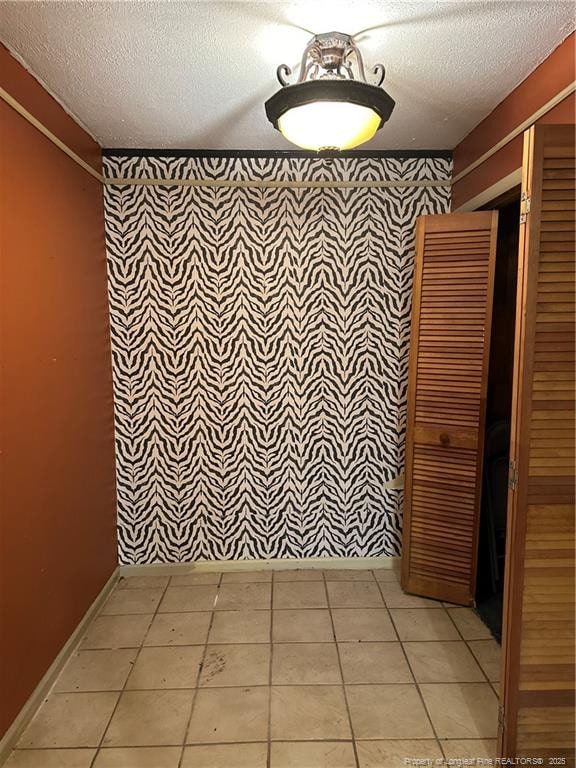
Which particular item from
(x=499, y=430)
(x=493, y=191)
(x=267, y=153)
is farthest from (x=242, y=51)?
(x=499, y=430)

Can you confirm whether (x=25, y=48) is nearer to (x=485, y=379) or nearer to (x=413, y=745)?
(x=485, y=379)

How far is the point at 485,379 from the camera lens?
2316 mm

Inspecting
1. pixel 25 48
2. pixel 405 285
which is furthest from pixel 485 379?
pixel 25 48

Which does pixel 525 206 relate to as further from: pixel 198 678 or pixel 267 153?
pixel 198 678

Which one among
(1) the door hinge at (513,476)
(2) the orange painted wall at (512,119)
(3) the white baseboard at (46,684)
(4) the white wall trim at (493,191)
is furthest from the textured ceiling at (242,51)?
(3) the white baseboard at (46,684)

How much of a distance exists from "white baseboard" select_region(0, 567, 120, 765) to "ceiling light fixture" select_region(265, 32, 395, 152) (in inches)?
93.7

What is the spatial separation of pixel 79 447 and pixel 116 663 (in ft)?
3.31

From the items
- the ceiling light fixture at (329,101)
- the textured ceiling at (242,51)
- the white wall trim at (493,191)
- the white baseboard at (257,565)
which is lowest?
the white baseboard at (257,565)

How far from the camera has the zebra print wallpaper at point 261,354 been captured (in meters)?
2.66

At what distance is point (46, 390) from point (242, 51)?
5.06ft

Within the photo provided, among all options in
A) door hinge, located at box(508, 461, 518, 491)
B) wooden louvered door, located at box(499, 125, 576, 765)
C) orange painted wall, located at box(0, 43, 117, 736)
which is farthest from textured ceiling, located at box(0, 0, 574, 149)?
door hinge, located at box(508, 461, 518, 491)

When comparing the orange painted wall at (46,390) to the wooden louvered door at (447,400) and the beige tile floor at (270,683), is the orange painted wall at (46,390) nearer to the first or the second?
the beige tile floor at (270,683)

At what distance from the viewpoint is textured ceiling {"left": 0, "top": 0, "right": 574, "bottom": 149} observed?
4.90ft

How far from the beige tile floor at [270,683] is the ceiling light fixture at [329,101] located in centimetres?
218
